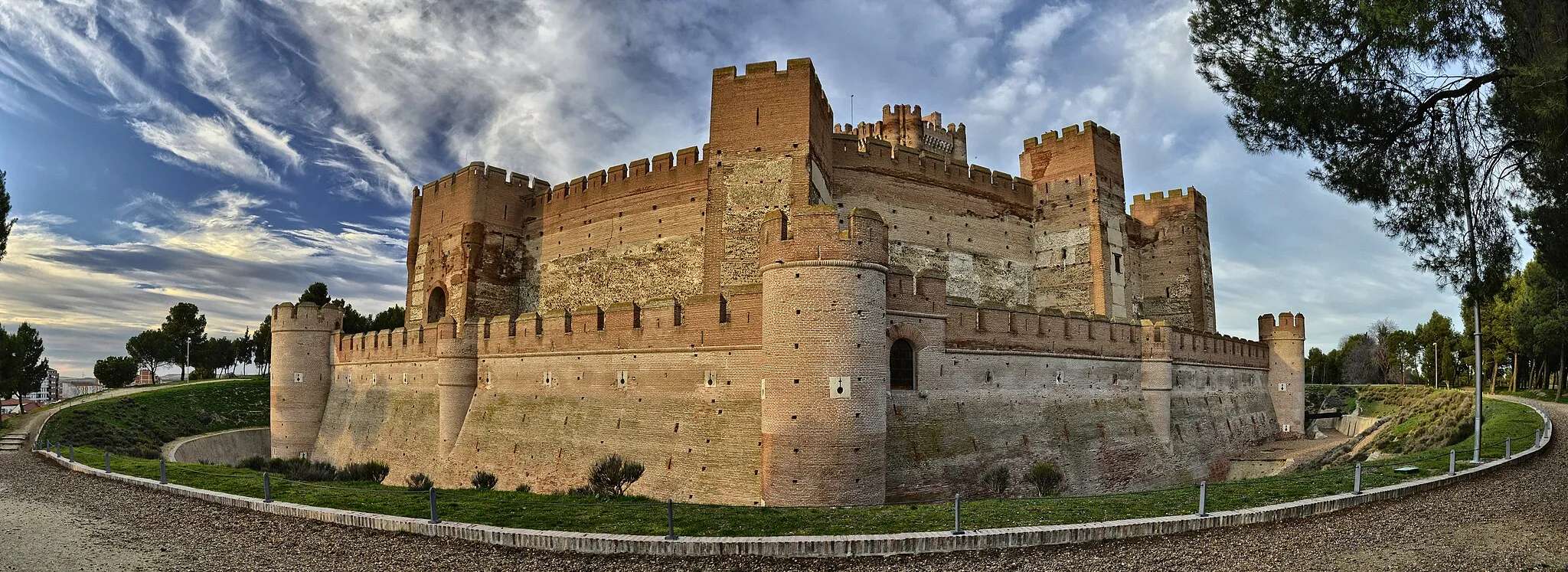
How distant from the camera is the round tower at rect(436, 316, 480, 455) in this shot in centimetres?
2481

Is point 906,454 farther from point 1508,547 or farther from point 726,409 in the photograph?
point 1508,547

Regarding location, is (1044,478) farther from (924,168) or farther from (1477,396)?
(924,168)

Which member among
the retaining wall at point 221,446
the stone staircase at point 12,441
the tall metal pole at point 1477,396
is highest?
the tall metal pole at point 1477,396

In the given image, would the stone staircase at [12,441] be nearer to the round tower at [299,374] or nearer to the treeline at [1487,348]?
the round tower at [299,374]

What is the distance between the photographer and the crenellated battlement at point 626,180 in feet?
94.5

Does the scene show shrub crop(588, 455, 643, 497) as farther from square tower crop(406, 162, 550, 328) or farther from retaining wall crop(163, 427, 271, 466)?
retaining wall crop(163, 427, 271, 466)

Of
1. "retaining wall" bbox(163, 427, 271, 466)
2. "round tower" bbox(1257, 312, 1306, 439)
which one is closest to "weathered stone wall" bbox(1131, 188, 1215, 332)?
"round tower" bbox(1257, 312, 1306, 439)

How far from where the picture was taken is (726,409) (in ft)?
59.8

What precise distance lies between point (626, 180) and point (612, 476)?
654 inches

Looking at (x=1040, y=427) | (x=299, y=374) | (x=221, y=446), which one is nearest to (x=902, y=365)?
(x=1040, y=427)

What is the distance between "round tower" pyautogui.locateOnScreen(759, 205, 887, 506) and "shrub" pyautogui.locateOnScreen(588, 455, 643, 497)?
3.13 m

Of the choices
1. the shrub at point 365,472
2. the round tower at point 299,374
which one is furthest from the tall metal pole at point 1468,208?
the round tower at point 299,374

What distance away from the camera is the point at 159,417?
37219 mm

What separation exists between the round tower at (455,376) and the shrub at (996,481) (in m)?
16.1
